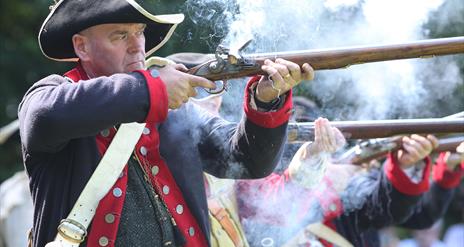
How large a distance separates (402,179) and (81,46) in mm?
2725

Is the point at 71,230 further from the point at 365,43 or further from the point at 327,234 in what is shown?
the point at 365,43

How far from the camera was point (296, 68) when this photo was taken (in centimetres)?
345

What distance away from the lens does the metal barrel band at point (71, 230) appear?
3.30 m

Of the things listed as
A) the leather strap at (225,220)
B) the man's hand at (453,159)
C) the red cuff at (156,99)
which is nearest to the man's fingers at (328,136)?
the leather strap at (225,220)

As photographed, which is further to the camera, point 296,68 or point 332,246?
point 332,246

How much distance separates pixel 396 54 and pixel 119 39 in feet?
3.45

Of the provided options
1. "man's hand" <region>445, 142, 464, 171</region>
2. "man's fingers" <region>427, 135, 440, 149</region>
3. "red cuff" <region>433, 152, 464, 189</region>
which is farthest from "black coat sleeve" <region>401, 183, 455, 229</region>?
"man's fingers" <region>427, 135, 440, 149</region>

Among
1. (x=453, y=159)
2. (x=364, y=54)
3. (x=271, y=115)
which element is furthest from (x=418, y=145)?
(x=271, y=115)

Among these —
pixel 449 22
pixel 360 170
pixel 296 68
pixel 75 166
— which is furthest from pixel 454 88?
pixel 75 166

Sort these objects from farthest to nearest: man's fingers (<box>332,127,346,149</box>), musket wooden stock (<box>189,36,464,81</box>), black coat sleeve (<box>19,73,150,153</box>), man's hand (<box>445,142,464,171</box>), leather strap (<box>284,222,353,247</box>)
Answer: man's hand (<box>445,142,464,171</box>) → leather strap (<box>284,222,353,247</box>) → man's fingers (<box>332,127,346,149</box>) → musket wooden stock (<box>189,36,464,81</box>) → black coat sleeve (<box>19,73,150,153</box>)

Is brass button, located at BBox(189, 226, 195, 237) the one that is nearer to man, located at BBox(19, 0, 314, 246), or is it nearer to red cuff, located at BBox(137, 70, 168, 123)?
man, located at BBox(19, 0, 314, 246)

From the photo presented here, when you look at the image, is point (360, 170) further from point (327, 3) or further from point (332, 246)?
point (327, 3)

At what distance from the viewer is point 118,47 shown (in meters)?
3.49

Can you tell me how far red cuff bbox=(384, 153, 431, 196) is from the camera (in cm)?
571
